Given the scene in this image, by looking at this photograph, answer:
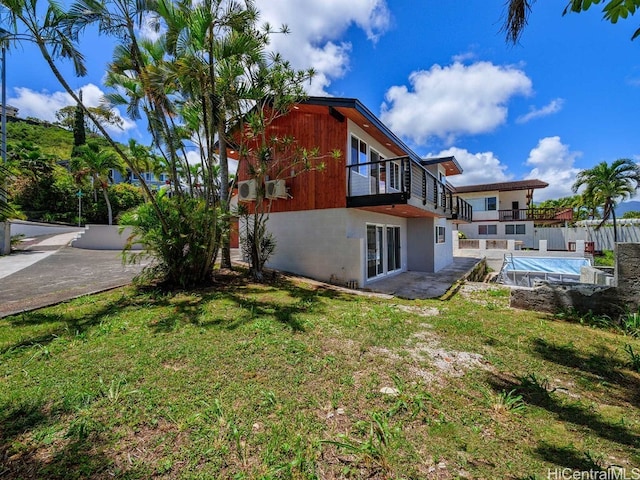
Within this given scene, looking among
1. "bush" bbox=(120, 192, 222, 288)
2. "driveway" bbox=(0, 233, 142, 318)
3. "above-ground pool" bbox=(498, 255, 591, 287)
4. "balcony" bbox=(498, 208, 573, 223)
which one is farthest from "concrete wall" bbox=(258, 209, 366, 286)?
"balcony" bbox=(498, 208, 573, 223)

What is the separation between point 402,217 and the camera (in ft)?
44.4

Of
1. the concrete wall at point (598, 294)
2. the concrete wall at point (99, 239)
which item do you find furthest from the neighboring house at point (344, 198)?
the concrete wall at point (99, 239)

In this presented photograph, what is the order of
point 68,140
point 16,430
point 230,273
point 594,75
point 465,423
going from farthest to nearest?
point 68,140, point 230,273, point 594,75, point 465,423, point 16,430

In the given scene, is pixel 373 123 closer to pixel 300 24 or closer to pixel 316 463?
pixel 300 24

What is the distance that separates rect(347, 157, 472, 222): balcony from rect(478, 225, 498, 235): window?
18.6 metres

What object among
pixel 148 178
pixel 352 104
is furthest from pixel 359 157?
pixel 148 178

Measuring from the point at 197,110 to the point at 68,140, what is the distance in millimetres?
58337

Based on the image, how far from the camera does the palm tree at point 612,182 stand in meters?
20.3

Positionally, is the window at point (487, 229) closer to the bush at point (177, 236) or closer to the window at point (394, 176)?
the window at point (394, 176)

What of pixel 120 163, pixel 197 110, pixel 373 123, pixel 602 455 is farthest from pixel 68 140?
pixel 602 455

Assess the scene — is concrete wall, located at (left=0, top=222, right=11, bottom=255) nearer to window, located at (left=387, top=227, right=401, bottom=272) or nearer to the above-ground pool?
window, located at (left=387, top=227, right=401, bottom=272)

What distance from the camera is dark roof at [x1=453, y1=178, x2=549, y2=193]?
90.2ft

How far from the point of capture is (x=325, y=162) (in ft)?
32.8

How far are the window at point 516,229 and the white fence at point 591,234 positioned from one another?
111 centimetres
